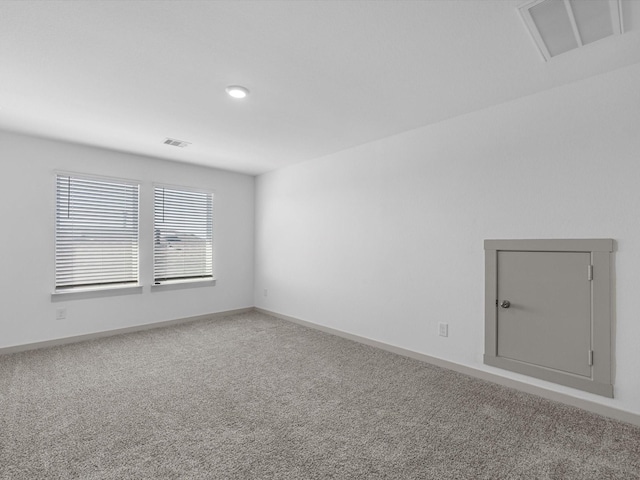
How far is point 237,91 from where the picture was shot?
2600mm

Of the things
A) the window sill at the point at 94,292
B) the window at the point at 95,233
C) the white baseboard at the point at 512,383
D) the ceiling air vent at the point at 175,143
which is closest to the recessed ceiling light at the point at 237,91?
the ceiling air vent at the point at 175,143

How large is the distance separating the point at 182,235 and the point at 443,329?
390 centimetres

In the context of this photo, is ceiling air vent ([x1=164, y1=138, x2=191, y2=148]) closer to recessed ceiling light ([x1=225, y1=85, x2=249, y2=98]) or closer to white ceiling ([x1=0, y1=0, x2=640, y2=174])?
white ceiling ([x1=0, y1=0, x2=640, y2=174])

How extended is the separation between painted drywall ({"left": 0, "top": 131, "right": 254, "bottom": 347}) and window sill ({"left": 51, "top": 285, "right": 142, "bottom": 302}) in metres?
0.03

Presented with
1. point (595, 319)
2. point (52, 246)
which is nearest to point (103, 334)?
point (52, 246)

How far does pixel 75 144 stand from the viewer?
158 inches

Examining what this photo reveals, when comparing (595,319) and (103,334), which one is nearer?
(595,319)

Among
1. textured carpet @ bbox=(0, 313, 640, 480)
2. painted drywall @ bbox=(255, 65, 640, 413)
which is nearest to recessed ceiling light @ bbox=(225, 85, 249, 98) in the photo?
painted drywall @ bbox=(255, 65, 640, 413)

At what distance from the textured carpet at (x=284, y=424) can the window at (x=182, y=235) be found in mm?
1669

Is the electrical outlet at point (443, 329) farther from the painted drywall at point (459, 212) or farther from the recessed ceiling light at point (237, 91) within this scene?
the recessed ceiling light at point (237, 91)

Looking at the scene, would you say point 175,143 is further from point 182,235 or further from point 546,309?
point 546,309

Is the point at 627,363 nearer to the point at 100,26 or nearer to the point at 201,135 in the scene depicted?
the point at 100,26

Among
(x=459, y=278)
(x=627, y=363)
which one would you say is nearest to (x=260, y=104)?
(x=459, y=278)

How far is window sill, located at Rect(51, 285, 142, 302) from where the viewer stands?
12.8 feet
